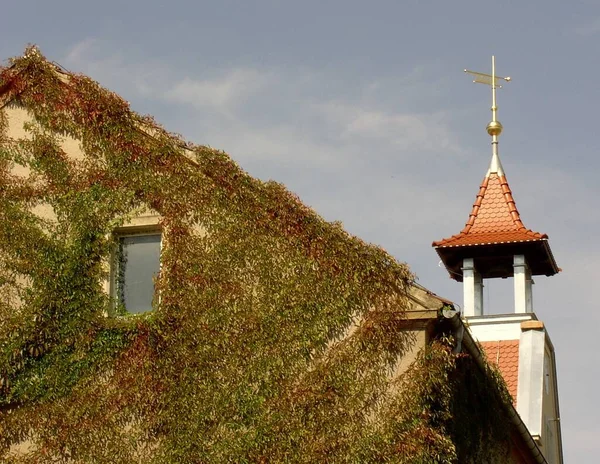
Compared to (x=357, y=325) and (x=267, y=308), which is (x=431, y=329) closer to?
(x=357, y=325)

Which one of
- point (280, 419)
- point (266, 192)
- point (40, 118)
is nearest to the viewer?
point (280, 419)

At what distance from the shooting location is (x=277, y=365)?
1694 cm

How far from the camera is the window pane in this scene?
1808 cm

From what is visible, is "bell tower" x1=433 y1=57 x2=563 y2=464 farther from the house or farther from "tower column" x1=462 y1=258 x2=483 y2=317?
the house

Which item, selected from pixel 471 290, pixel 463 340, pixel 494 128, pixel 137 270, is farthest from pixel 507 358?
pixel 137 270

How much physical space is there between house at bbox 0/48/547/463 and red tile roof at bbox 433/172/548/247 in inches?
584

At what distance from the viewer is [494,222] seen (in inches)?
1353

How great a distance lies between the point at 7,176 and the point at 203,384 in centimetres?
467

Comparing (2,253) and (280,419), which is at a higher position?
(2,253)

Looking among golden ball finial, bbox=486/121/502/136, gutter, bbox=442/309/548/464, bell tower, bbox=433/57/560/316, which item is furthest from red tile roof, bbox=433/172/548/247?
gutter, bbox=442/309/548/464

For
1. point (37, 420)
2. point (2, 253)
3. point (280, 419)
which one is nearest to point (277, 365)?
point (280, 419)

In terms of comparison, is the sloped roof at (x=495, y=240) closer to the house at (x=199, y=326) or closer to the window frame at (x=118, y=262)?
the house at (x=199, y=326)

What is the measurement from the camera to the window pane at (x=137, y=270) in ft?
59.3

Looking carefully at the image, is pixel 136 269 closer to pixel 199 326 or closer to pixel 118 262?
pixel 118 262
